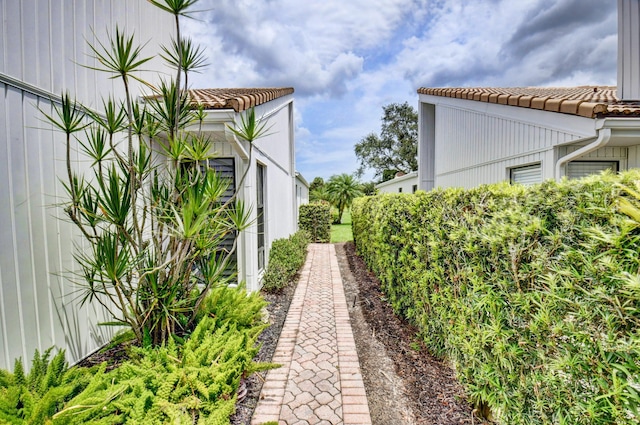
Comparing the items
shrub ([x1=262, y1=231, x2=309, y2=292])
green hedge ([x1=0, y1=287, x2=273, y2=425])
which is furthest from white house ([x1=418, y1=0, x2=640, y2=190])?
green hedge ([x1=0, y1=287, x2=273, y2=425])

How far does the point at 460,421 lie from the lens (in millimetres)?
2830

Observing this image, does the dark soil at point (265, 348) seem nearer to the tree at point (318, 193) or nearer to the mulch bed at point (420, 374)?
the mulch bed at point (420, 374)

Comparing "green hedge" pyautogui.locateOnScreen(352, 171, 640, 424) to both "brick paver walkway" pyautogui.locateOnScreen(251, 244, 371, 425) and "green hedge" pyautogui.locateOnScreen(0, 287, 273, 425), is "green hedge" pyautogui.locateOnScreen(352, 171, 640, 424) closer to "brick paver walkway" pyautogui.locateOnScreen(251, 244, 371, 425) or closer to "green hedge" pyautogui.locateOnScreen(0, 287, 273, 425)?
"brick paver walkway" pyautogui.locateOnScreen(251, 244, 371, 425)

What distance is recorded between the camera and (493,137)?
8.02 meters

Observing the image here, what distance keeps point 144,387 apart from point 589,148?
7299mm

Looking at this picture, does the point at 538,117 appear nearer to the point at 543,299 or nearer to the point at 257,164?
the point at 543,299

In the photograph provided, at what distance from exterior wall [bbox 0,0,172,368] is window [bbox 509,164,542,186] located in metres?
8.44

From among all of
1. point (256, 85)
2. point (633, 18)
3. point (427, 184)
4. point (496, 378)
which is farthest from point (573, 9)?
point (496, 378)

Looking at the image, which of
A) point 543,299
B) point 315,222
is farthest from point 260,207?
point 315,222

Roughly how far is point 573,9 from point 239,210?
49.2 feet

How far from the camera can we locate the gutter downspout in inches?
192

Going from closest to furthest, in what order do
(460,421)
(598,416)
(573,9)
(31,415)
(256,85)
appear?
(598,416) → (31,415) → (460,421) → (573,9) → (256,85)

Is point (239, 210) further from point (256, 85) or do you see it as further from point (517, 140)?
point (256, 85)

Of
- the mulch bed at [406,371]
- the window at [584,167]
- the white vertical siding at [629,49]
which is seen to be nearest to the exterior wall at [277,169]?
the mulch bed at [406,371]
